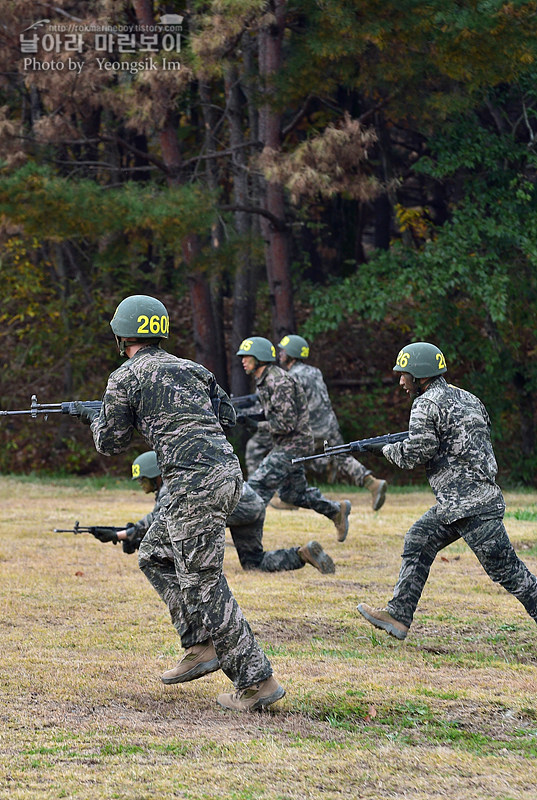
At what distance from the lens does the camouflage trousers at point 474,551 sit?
6590mm

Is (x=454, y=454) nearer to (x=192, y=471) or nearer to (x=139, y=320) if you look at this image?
(x=192, y=471)

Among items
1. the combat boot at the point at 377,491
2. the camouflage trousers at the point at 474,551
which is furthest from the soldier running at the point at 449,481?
the combat boot at the point at 377,491

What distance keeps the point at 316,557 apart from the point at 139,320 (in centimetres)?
399

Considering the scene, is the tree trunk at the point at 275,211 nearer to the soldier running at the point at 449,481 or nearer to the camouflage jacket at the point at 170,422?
the soldier running at the point at 449,481

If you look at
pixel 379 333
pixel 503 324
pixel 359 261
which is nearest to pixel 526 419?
pixel 503 324

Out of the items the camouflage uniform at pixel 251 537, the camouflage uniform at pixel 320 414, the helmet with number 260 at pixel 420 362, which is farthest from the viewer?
the camouflage uniform at pixel 320 414

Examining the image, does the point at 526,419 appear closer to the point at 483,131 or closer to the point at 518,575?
the point at 483,131

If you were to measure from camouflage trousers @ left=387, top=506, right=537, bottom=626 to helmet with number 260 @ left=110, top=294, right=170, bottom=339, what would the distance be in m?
2.22

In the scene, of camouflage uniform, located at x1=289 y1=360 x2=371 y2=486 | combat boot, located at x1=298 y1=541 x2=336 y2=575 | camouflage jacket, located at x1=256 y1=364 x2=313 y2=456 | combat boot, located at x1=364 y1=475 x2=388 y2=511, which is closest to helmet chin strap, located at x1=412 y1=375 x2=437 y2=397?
combat boot, located at x1=298 y1=541 x2=336 y2=575

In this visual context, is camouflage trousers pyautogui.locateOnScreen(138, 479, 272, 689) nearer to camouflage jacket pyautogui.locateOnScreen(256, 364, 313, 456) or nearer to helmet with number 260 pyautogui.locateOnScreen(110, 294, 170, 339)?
helmet with number 260 pyautogui.locateOnScreen(110, 294, 170, 339)

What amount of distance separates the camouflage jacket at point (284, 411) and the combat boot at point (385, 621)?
302cm

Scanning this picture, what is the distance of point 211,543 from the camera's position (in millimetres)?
5461

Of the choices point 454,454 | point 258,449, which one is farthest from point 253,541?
point 258,449

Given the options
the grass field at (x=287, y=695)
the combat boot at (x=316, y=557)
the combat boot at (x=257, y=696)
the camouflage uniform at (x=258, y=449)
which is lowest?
the grass field at (x=287, y=695)
